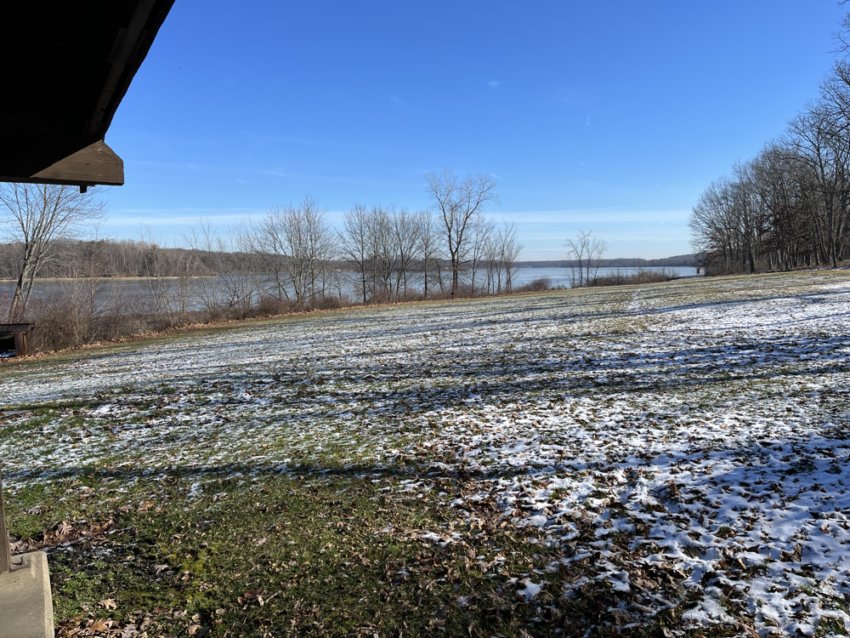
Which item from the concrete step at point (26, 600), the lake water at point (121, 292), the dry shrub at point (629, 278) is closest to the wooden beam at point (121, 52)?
the concrete step at point (26, 600)

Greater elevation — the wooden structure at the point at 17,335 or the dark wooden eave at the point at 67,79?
the dark wooden eave at the point at 67,79

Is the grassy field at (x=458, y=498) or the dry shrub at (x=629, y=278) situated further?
the dry shrub at (x=629, y=278)

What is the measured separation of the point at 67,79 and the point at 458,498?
471cm

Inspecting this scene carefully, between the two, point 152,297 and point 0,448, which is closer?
point 0,448

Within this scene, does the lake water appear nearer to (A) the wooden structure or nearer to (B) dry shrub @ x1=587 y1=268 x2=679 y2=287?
(A) the wooden structure

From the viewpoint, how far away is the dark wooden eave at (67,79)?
220 centimetres

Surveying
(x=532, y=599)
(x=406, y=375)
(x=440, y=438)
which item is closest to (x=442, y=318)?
(x=406, y=375)

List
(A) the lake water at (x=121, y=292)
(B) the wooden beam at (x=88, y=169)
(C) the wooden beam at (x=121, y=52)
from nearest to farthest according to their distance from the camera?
(C) the wooden beam at (x=121, y=52) < (B) the wooden beam at (x=88, y=169) < (A) the lake water at (x=121, y=292)

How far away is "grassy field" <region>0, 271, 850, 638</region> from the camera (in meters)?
3.16

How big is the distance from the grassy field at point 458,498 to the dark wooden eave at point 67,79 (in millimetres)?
3248

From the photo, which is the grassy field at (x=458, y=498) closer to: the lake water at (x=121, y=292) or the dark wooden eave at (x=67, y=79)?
the dark wooden eave at (x=67, y=79)

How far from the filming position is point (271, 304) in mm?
32375

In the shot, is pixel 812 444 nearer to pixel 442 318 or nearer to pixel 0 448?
pixel 0 448

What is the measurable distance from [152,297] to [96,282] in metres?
3.97
